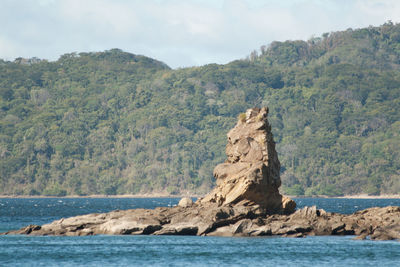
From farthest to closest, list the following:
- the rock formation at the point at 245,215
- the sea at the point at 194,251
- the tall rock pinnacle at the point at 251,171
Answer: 1. the tall rock pinnacle at the point at 251,171
2. the rock formation at the point at 245,215
3. the sea at the point at 194,251

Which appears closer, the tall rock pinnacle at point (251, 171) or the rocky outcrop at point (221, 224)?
the rocky outcrop at point (221, 224)

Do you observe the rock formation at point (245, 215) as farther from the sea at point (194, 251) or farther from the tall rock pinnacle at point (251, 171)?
the sea at point (194, 251)

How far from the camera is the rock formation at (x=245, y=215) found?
63844mm

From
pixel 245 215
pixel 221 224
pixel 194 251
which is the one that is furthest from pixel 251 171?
pixel 194 251

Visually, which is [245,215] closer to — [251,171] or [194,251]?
[251,171]

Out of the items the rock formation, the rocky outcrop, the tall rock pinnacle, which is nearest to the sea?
the rocky outcrop

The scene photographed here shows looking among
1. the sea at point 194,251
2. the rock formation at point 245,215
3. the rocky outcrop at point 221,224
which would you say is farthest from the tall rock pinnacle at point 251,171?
the sea at point 194,251

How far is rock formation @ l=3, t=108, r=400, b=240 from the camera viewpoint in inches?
2514

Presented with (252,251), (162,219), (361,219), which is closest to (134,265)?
(252,251)

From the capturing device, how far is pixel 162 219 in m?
65.7

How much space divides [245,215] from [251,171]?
4042mm

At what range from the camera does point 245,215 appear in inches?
2539

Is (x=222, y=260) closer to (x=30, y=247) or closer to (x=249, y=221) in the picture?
(x=249, y=221)

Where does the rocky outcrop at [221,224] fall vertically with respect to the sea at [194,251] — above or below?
above
